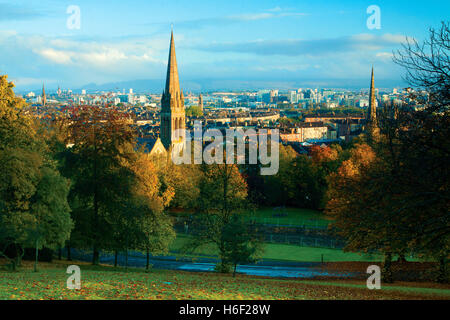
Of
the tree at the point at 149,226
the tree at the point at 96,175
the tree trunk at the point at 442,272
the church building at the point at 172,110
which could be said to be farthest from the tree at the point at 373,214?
the church building at the point at 172,110

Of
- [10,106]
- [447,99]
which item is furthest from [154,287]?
[10,106]

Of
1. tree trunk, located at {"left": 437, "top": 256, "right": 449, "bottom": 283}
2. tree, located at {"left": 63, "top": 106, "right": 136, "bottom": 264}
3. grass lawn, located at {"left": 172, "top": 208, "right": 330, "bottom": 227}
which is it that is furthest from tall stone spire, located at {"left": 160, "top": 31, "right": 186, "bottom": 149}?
tree trunk, located at {"left": 437, "top": 256, "right": 449, "bottom": 283}

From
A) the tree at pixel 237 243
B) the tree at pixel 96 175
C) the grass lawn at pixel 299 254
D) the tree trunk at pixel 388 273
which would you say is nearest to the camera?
the tree at pixel 237 243

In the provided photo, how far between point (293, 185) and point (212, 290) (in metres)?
46.3

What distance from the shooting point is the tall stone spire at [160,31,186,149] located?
8481cm

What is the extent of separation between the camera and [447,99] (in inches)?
615

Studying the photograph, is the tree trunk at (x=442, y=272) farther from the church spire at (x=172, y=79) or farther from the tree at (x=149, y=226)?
the church spire at (x=172, y=79)

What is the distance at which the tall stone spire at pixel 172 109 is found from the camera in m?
84.8

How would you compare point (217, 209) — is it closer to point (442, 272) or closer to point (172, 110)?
point (442, 272)

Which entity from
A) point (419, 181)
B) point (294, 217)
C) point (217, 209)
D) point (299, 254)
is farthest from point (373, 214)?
point (294, 217)

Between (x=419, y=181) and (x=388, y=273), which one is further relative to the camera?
(x=388, y=273)

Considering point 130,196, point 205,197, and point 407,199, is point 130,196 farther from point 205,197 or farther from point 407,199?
point 407,199

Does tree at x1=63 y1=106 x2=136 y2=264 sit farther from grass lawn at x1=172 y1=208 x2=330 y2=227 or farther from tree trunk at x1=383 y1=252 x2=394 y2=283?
grass lawn at x1=172 y1=208 x2=330 y2=227

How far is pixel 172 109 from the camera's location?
8519 cm
